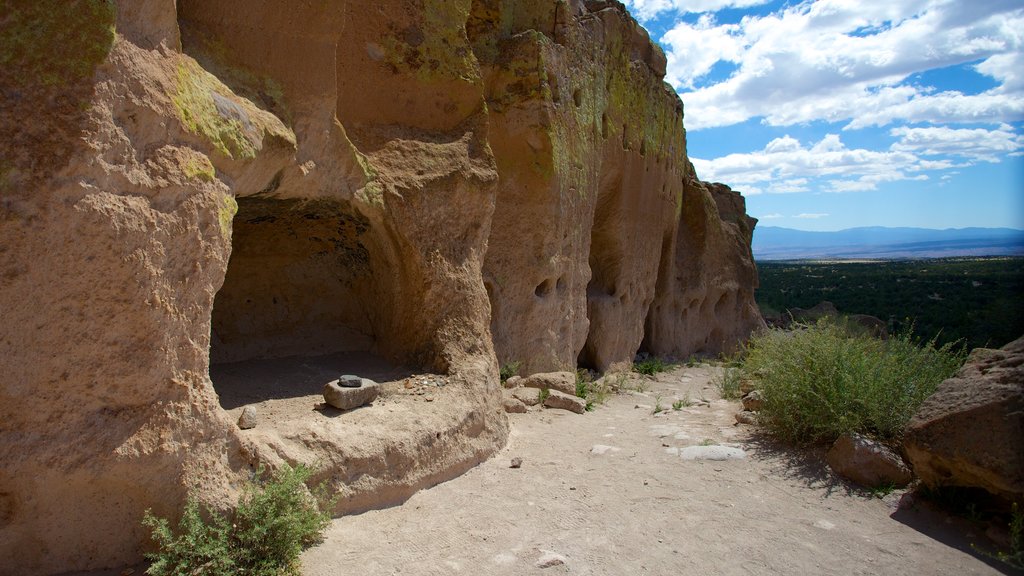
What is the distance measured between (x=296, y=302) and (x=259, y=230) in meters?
0.70

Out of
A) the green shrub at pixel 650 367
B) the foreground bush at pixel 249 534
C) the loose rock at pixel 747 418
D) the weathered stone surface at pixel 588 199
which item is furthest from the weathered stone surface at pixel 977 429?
the green shrub at pixel 650 367

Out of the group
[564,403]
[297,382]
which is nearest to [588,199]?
[564,403]

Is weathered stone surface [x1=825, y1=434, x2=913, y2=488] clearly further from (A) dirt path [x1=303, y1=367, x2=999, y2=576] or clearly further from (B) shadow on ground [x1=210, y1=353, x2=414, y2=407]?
(B) shadow on ground [x1=210, y1=353, x2=414, y2=407]

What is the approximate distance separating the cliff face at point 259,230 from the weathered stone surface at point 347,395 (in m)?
0.13

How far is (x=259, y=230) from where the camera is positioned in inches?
205

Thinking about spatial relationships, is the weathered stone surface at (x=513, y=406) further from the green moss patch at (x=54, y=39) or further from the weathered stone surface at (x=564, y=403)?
the green moss patch at (x=54, y=39)

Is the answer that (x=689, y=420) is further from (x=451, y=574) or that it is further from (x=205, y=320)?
(x=205, y=320)

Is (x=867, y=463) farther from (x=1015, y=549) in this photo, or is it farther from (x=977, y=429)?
(x=1015, y=549)

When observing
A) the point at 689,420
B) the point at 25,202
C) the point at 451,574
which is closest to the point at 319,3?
the point at 25,202

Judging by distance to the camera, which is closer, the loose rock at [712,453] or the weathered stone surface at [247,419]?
the weathered stone surface at [247,419]

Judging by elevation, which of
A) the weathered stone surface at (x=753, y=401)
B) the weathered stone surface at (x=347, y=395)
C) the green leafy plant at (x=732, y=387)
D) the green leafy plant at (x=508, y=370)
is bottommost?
the green leafy plant at (x=732, y=387)

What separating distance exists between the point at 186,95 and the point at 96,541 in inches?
80.3

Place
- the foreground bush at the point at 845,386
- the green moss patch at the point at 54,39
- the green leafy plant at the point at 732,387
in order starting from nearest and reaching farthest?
1. the green moss patch at the point at 54,39
2. the foreground bush at the point at 845,386
3. the green leafy plant at the point at 732,387

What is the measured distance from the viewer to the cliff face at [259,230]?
2.61 meters
